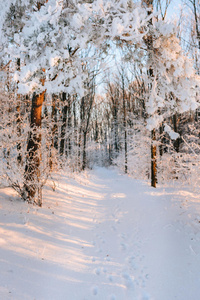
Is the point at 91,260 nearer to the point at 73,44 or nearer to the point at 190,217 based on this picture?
the point at 190,217

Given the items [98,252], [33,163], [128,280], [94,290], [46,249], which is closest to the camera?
[94,290]

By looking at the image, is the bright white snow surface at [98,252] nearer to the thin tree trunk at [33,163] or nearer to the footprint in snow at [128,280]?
the footprint in snow at [128,280]

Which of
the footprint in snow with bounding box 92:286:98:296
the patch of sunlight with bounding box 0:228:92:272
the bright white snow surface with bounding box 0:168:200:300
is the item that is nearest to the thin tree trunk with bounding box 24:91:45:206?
the bright white snow surface with bounding box 0:168:200:300

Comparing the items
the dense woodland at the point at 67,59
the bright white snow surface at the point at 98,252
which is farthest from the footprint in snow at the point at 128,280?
the dense woodland at the point at 67,59

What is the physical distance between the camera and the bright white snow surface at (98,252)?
8.14 feet

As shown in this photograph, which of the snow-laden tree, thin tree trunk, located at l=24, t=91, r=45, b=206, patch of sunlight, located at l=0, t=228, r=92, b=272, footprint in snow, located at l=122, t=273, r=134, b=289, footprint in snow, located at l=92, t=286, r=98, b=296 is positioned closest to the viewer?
footprint in snow, located at l=92, t=286, r=98, b=296

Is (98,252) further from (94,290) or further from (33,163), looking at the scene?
(33,163)

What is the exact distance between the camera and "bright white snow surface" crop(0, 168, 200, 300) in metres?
2.48

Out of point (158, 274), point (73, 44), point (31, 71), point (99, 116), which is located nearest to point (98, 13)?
point (73, 44)

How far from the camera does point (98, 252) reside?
11.6ft

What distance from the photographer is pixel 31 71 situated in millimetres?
4258

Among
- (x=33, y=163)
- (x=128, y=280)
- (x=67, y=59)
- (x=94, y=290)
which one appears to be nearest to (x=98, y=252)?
(x=128, y=280)

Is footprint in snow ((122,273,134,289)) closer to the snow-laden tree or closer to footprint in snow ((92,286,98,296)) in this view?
footprint in snow ((92,286,98,296))

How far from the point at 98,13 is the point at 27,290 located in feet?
19.1
